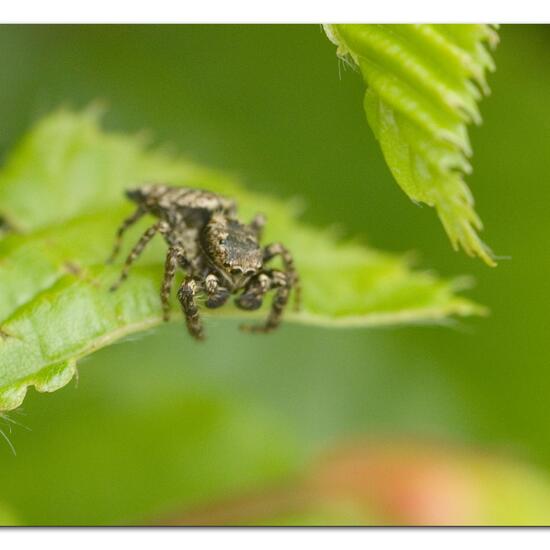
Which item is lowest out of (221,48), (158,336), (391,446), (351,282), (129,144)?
(391,446)

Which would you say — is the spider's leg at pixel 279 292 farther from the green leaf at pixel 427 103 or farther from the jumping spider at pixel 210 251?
the green leaf at pixel 427 103

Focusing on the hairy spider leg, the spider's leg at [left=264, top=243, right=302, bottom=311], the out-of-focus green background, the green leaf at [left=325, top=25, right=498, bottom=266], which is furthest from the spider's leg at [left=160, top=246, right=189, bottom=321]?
the green leaf at [left=325, top=25, right=498, bottom=266]

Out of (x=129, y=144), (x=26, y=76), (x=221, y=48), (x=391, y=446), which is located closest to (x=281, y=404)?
(x=391, y=446)

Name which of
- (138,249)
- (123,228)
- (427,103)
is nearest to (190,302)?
(138,249)

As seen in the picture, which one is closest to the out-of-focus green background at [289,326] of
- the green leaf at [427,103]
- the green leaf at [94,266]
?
the green leaf at [94,266]

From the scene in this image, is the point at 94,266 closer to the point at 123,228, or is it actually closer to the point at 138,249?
the point at 138,249
